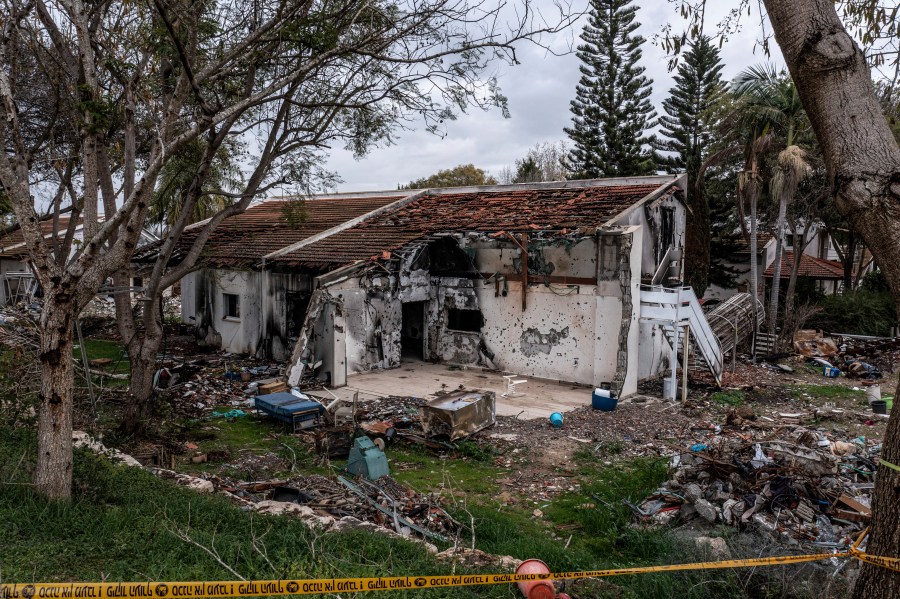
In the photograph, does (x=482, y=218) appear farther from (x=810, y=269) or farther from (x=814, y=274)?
(x=810, y=269)

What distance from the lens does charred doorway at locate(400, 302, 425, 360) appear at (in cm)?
1747

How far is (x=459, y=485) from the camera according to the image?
27.4ft

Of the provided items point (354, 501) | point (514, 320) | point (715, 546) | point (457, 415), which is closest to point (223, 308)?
point (514, 320)

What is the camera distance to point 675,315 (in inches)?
520

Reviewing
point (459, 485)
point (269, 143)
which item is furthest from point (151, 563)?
point (269, 143)

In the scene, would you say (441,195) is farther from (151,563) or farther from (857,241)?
(857,241)

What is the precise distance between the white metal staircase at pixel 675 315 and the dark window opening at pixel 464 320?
14.1 feet

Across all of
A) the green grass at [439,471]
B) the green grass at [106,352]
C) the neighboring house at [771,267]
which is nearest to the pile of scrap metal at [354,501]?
the green grass at [439,471]

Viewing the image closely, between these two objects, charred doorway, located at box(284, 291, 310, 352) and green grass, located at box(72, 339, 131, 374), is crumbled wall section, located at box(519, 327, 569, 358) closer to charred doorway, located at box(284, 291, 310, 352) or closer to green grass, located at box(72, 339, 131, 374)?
charred doorway, located at box(284, 291, 310, 352)

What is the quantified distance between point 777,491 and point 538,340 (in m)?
8.23

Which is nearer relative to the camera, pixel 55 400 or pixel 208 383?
pixel 55 400

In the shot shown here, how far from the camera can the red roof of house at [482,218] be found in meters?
14.6

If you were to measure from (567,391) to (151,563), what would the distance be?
10691 millimetres

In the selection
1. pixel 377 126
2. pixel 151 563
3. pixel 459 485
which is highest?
pixel 377 126
